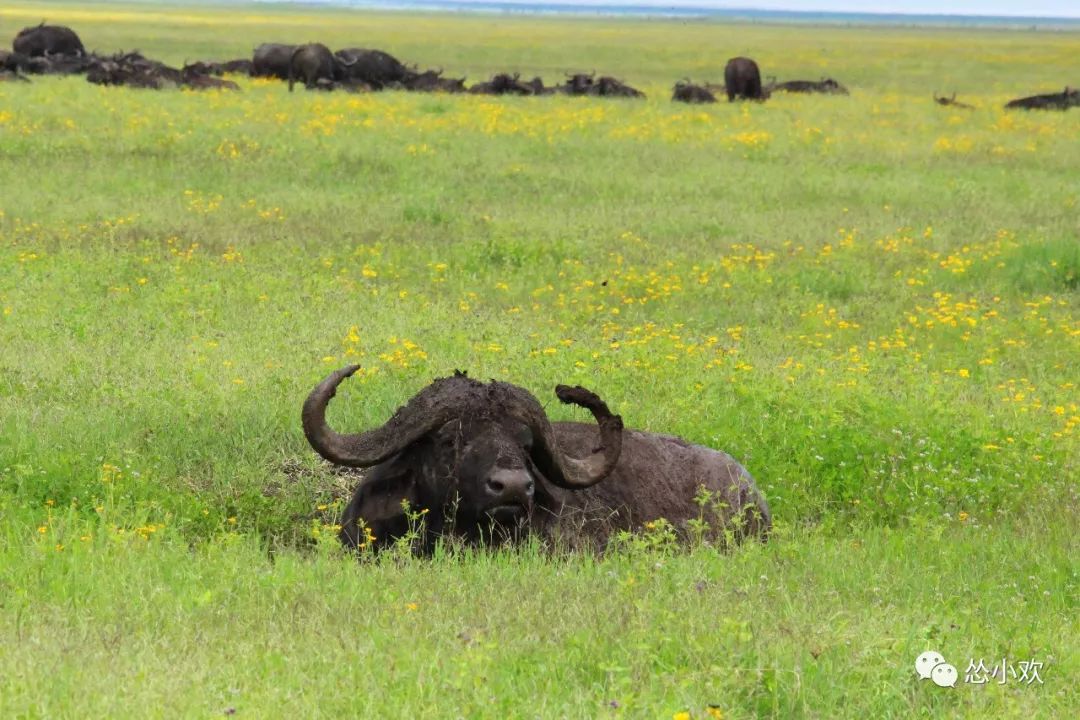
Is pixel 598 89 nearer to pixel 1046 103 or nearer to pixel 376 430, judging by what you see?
pixel 1046 103

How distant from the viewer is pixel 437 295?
1580 cm

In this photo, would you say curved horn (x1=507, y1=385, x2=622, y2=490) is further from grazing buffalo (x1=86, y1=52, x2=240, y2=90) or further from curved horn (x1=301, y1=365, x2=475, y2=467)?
grazing buffalo (x1=86, y1=52, x2=240, y2=90)

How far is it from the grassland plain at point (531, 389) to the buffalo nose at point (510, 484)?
1.11 ft

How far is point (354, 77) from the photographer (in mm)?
43438

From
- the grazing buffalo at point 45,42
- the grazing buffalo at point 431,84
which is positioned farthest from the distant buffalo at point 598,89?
the grazing buffalo at point 45,42

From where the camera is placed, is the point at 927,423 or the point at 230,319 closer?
the point at 927,423

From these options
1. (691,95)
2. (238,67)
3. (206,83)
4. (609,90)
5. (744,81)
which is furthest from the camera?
(238,67)

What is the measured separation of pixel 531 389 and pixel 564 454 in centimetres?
296

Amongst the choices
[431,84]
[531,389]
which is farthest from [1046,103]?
[531,389]

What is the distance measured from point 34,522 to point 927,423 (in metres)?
6.19

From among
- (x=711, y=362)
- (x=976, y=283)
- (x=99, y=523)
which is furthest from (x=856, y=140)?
(x=99, y=523)

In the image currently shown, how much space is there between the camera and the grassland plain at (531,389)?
5.62 m

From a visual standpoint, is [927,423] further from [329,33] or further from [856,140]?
[329,33]

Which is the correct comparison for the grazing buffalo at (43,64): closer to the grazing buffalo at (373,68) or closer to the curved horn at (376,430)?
the grazing buffalo at (373,68)
